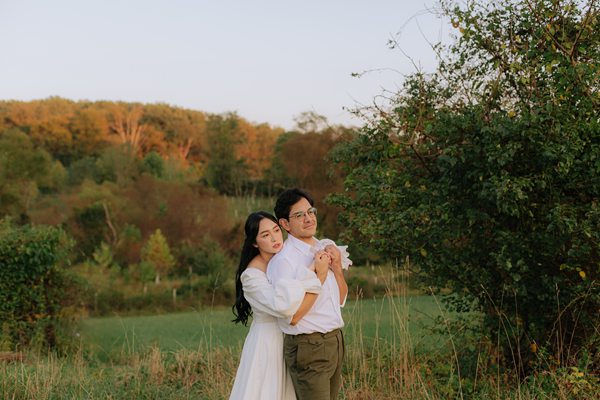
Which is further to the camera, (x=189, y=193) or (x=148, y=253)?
(x=189, y=193)

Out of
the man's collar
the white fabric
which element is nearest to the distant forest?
the white fabric

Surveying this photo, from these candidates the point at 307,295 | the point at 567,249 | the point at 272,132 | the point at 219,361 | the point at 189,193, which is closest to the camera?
the point at 307,295

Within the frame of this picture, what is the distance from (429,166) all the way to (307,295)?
3.03 m

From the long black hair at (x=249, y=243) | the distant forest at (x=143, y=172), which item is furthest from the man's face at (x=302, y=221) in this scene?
the distant forest at (x=143, y=172)

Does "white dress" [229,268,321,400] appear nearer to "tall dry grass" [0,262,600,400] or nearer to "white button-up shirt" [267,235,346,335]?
"white button-up shirt" [267,235,346,335]

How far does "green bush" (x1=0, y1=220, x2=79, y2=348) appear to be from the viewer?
1292 cm

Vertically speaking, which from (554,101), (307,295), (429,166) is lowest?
(307,295)

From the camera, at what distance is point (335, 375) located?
3.87 m

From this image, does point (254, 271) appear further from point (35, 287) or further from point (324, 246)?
point (35, 287)

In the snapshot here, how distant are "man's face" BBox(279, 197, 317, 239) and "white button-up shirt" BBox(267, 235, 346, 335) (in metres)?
0.05

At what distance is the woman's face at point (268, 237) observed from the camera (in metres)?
3.87

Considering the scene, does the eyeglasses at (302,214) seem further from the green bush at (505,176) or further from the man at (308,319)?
the green bush at (505,176)

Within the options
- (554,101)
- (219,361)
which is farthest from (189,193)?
(554,101)

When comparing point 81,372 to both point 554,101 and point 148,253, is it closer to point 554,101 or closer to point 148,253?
point 554,101
